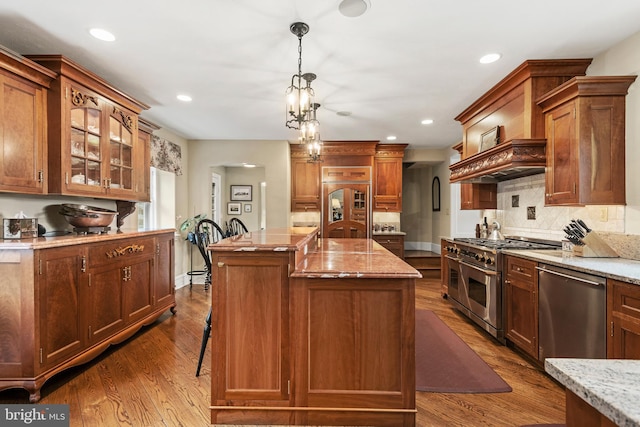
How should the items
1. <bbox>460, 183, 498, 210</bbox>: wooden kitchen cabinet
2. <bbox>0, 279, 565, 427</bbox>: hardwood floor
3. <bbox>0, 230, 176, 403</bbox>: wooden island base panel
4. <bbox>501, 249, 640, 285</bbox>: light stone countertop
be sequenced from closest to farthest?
<bbox>501, 249, 640, 285</bbox>: light stone countertop → <bbox>0, 279, 565, 427</bbox>: hardwood floor → <bbox>0, 230, 176, 403</bbox>: wooden island base panel → <bbox>460, 183, 498, 210</bbox>: wooden kitchen cabinet

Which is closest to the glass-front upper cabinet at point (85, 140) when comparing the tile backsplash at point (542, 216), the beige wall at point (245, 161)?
the beige wall at point (245, 161)

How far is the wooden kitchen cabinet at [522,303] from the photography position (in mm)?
2463

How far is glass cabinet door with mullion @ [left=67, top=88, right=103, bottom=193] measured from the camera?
2.56 m

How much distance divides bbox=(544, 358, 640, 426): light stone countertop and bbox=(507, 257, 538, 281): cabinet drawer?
2.06 metres

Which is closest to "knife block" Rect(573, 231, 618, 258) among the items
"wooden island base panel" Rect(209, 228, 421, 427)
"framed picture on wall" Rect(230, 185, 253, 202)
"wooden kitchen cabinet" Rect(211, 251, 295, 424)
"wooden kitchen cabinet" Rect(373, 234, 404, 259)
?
"wooden island base panel" Rect(209, 228, 421, 427)

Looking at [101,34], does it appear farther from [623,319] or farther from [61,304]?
[623,319]

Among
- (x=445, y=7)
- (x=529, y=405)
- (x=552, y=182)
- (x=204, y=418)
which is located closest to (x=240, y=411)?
(x=204, y=418)

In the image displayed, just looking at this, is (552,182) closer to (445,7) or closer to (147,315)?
(445,7)

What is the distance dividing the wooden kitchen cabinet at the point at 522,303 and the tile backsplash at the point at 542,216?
62 cm

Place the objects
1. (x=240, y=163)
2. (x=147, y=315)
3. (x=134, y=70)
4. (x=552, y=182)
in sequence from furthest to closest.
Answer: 1. (x=240, y=163)
2. (x=147, y=315)
3. (x=134, y=70)
4. (x=552, y=182)

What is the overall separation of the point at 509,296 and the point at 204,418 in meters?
2.61

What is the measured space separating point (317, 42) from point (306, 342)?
2.07 m

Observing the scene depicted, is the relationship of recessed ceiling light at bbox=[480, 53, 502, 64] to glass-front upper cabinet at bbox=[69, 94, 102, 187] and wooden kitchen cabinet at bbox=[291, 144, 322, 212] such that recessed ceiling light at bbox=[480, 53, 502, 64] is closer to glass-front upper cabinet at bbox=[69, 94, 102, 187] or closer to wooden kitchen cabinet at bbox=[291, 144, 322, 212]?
glass-front upper cabinet at bbox=[69, 94, 102, 187]

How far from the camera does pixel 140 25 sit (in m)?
2.11
